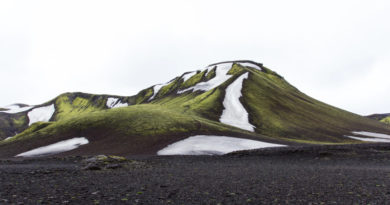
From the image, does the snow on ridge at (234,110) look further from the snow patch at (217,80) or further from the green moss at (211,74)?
the green moss at (211,74)

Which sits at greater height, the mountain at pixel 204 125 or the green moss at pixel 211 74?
the green moss at pixel 211 74

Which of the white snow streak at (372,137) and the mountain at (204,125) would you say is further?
the white snow streak at (372,137)

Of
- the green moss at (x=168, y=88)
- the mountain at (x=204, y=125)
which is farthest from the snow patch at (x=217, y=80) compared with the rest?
the green moss at (x=168, y=88)

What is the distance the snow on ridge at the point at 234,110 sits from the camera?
250ft

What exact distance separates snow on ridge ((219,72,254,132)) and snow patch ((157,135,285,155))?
67.0 feet

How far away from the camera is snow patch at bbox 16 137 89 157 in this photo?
2090 inches

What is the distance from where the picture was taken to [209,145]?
49594mm

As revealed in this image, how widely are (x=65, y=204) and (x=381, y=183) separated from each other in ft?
55.3

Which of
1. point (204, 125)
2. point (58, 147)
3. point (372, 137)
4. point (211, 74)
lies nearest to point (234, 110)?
point (204, 125)

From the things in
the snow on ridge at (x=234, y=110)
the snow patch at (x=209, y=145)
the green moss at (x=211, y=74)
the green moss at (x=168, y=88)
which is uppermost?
the green moss at (x=211, y=74)

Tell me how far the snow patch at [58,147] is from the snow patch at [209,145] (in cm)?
2114

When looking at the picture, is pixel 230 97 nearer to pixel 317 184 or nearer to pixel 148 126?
pixel 148 126

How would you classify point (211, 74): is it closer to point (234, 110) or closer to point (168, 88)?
point (168, 88)

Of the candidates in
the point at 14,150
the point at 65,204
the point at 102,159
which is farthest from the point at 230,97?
the point at 65,204
